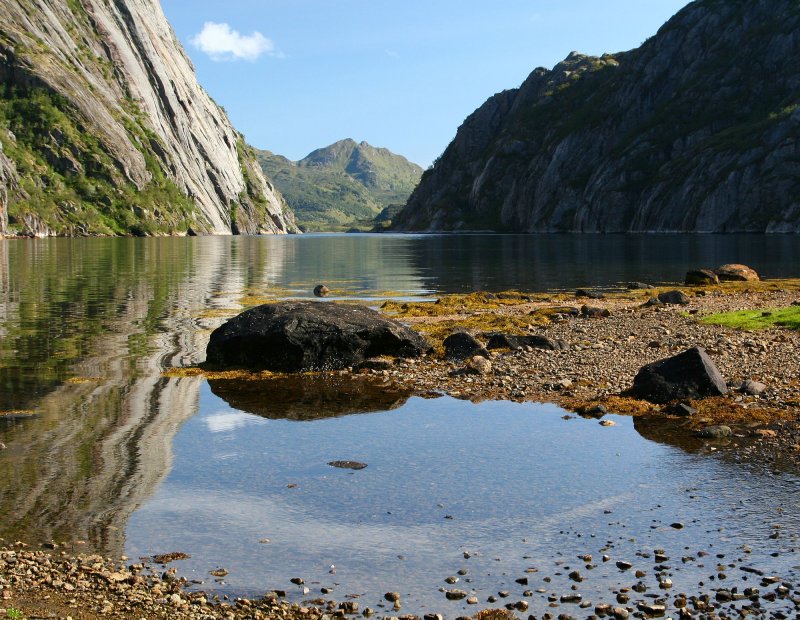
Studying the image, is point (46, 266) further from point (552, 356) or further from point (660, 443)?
point (660, 443)

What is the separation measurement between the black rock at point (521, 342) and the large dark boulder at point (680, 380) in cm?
749

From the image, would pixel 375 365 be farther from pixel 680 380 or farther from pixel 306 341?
pixel 680 380

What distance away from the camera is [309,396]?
2433 cm

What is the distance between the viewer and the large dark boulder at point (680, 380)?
21938 millimetres

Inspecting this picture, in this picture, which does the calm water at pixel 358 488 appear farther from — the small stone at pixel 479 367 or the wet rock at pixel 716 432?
the small stone at pixel 479 367

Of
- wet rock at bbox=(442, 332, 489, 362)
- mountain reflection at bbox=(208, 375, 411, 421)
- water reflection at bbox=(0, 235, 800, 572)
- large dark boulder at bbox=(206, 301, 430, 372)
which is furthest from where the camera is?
wet rock at bbox=(442, 332, 489, 362)

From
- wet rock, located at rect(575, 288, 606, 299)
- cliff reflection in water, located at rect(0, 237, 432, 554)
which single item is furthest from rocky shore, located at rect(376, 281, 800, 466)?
wet rock, located at rect(575, 288, 606, 299)

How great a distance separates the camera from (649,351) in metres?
29.2

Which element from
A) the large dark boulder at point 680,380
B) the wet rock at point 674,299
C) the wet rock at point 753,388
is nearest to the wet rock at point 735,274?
the wet rock at point 674,299

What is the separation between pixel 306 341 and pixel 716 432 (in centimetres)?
1493

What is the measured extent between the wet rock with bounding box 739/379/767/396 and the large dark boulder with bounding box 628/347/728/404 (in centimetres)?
53

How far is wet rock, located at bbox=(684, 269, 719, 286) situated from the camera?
59.9m

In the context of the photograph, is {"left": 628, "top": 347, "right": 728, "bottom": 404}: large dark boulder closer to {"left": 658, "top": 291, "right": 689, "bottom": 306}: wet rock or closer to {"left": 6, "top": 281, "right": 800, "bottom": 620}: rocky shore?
{"left": 6, "top": 281, "right": 800, "bottom": 620}: rocky shore

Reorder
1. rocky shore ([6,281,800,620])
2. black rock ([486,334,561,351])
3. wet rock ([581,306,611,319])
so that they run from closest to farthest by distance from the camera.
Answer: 1. rocky shore ([6,281,800,620])
2. black rock ([486,334,561,351])
3. wet rock ([581,306,611,319])
